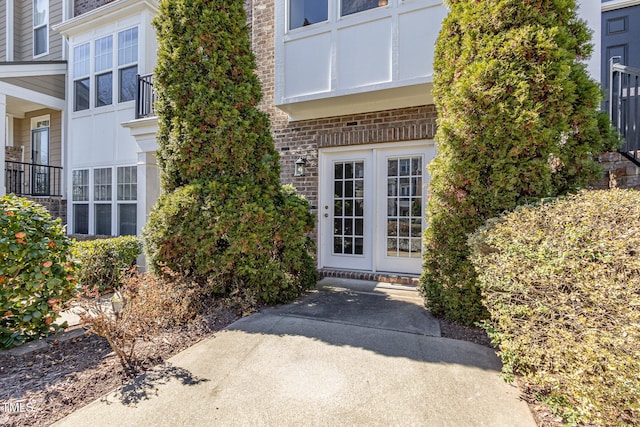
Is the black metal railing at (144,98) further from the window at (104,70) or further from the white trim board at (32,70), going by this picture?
the white trim board at (32,70)

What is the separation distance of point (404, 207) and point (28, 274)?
16.1ft

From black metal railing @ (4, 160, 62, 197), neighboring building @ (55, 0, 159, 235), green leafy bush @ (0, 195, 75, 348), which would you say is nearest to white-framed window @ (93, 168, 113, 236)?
neighboring building @ (55, 0, 159, 235)

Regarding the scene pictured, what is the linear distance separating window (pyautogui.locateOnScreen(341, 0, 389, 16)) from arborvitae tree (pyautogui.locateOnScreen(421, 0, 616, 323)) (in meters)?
2.03

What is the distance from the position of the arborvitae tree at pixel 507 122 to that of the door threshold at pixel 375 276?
5.57ft

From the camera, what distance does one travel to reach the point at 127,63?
795 centimetres

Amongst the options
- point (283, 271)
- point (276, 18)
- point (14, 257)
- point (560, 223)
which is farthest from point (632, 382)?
point (276, 18)

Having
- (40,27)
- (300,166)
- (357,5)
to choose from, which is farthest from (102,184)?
(357,5)

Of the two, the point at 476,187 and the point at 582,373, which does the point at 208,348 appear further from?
the point at 476,187

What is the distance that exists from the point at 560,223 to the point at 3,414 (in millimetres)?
3894

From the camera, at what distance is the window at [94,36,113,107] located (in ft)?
27.0

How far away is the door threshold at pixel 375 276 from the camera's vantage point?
5.29 metres

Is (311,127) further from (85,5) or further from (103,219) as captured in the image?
(85,5)

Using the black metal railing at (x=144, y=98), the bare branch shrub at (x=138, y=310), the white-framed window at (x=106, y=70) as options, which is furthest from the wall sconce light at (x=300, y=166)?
the white-framed window at (x=106, y=70)

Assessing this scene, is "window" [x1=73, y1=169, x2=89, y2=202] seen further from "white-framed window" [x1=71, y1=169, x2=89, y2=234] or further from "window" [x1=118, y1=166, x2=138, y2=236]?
"window" [x1=118, y1=166, x2=138, y2=236]
